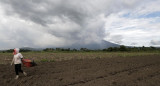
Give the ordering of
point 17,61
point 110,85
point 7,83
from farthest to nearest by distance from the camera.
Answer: point 17,61
point 7,83
point 110,85

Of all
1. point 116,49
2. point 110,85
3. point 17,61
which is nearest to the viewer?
point 110,85

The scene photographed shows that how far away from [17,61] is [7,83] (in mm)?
1234

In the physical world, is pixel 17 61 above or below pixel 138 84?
above

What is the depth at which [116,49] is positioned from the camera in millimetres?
69250

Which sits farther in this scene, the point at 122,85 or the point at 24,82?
the point at 24,82

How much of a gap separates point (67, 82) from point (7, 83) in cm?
296

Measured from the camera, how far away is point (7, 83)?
623 centimetres

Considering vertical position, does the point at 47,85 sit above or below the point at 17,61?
below

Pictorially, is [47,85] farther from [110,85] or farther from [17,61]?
[110,85]

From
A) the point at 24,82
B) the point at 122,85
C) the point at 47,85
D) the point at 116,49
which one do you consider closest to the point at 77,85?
the point at 47,85

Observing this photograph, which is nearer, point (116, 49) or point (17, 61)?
point (17, 61)

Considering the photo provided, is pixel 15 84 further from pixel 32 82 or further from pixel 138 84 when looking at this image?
pixel 138 84

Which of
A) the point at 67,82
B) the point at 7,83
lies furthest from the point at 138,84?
the point at 7,83

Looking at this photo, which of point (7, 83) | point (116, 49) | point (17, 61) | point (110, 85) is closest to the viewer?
point (110, 85)
